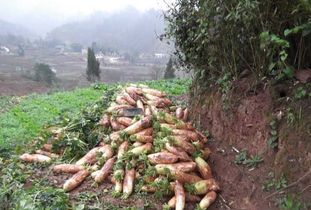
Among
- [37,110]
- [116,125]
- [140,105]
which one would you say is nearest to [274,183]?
[116,125]

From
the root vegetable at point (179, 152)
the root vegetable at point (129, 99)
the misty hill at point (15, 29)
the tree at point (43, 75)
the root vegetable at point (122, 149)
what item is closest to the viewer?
the root vegetable at point (179, 152)

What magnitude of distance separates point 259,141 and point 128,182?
5.18 feet

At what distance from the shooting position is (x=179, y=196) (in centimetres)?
488

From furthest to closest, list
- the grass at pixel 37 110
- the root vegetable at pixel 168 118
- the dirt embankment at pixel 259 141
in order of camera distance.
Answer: the grass at pixel 37 110 < the root vegetable at pixel 168 118 < the dirt embankment at pixel 259 141

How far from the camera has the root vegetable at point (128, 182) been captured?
5.11 m

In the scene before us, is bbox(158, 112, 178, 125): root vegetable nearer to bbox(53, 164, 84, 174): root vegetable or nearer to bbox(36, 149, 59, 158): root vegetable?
bbox(53, 164, 84, 174): root vegetable

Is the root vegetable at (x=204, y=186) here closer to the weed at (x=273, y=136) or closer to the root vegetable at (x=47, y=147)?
the weed at (x=273, y=136)

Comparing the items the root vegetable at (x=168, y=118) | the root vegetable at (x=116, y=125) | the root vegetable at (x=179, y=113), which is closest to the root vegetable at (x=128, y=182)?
the root vegetable at (x=168, y=118)

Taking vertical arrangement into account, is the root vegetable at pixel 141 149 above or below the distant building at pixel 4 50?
above

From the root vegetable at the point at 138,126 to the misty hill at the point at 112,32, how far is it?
5558cm

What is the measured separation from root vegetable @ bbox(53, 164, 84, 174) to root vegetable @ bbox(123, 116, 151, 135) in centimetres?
81

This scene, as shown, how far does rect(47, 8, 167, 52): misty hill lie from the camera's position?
223 feet

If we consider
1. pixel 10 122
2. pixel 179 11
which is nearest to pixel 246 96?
pixel 179 11

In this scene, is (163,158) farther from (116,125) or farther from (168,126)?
(116,125)
